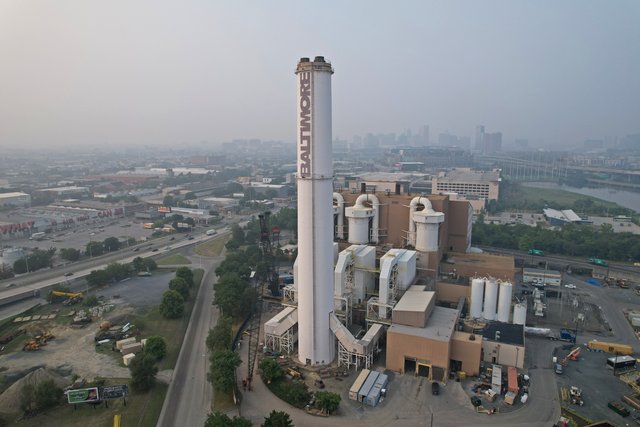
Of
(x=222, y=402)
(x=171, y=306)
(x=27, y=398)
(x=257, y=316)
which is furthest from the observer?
(x=257, y=316)

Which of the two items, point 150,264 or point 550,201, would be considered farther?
point 550,201

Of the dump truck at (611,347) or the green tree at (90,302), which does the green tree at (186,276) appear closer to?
the green tree at (90,302)

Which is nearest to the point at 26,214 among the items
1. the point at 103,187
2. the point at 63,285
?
the point at 103,187

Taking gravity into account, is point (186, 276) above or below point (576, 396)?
above

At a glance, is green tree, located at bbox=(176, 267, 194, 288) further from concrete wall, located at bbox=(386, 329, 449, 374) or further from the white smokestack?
concrete wall, located at bbox=(386, 329, 449, 374)

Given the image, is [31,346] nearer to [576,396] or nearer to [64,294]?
[64,294]

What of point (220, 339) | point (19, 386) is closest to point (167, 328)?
point (220, 339)
